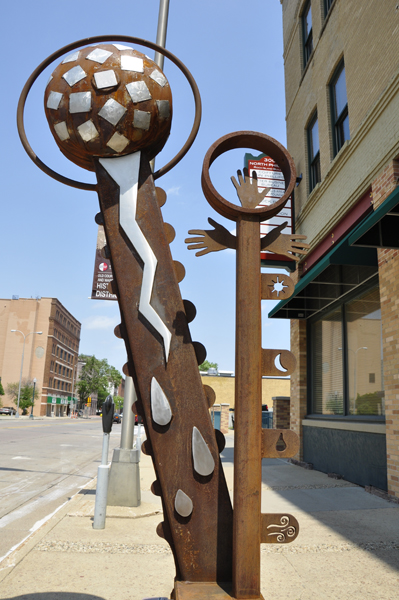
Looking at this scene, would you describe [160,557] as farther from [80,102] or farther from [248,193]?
[80,102]

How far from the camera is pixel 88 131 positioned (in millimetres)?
2236

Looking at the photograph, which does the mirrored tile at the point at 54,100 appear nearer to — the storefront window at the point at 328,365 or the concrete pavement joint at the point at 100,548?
the concrete pavement joint at the point at 100,548

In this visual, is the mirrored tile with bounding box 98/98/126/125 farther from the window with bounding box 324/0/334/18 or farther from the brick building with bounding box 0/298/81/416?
the brick building with bounding box 0/298/81/416

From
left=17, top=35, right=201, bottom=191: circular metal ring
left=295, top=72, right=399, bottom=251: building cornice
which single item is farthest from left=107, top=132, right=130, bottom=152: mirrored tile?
left=295, top=72, right=399, bottom=251: building cornice

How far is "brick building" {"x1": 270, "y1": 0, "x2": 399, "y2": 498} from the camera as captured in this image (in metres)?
7.41

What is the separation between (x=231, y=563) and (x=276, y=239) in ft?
4.82

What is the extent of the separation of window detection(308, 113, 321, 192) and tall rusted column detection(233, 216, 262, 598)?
10695 mm

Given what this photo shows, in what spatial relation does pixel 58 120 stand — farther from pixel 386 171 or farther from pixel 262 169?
A: pixel 262 169

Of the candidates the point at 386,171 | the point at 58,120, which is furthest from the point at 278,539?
the point at 386,171

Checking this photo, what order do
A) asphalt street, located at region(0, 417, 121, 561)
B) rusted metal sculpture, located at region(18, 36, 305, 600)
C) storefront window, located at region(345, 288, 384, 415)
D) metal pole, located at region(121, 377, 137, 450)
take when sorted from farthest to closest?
storefront window, located at region(345, 288, 384, 415) < metal pole, located at region(121, 377, 137, 450) < asphalt street, located at region(0, 417, 121, 561) < rusted metal sculpture, located at region(18, 36, 305, 600)

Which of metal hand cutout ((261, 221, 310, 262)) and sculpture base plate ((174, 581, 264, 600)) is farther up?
metal hand cutout ((261, 221, 310, 262))

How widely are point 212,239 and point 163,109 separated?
706mm

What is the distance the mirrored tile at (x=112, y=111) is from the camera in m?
2.21

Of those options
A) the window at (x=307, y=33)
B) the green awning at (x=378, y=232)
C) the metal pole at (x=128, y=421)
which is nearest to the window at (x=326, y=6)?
the window at (x=307, y=33)
